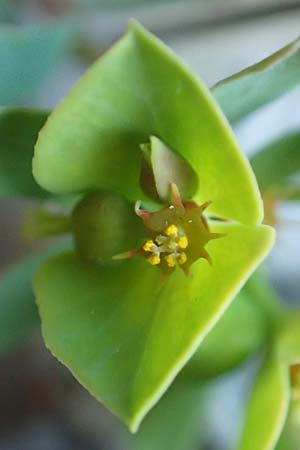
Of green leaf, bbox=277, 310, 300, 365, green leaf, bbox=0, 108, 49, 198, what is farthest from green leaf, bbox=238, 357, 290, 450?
green leaf, bbox=0, 108, 49, 198

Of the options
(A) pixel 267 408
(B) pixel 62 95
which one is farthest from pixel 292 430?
(B) pixel 62 95

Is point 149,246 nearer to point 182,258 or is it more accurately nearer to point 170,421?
point 182,258

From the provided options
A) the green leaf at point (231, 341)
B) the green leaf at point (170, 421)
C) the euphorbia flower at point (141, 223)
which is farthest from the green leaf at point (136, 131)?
the green leaf at point (170, 421)

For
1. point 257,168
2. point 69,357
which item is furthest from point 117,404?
point 257,168

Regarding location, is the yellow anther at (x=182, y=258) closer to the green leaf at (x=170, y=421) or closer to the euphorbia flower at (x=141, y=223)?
the euphorbia flower at (x=141, y=223)

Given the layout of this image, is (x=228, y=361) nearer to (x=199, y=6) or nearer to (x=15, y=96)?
(x=15, y=96)

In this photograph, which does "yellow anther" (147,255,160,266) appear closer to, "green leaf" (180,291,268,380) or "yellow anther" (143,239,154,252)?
"yellow anther" (143,239,154,252)
